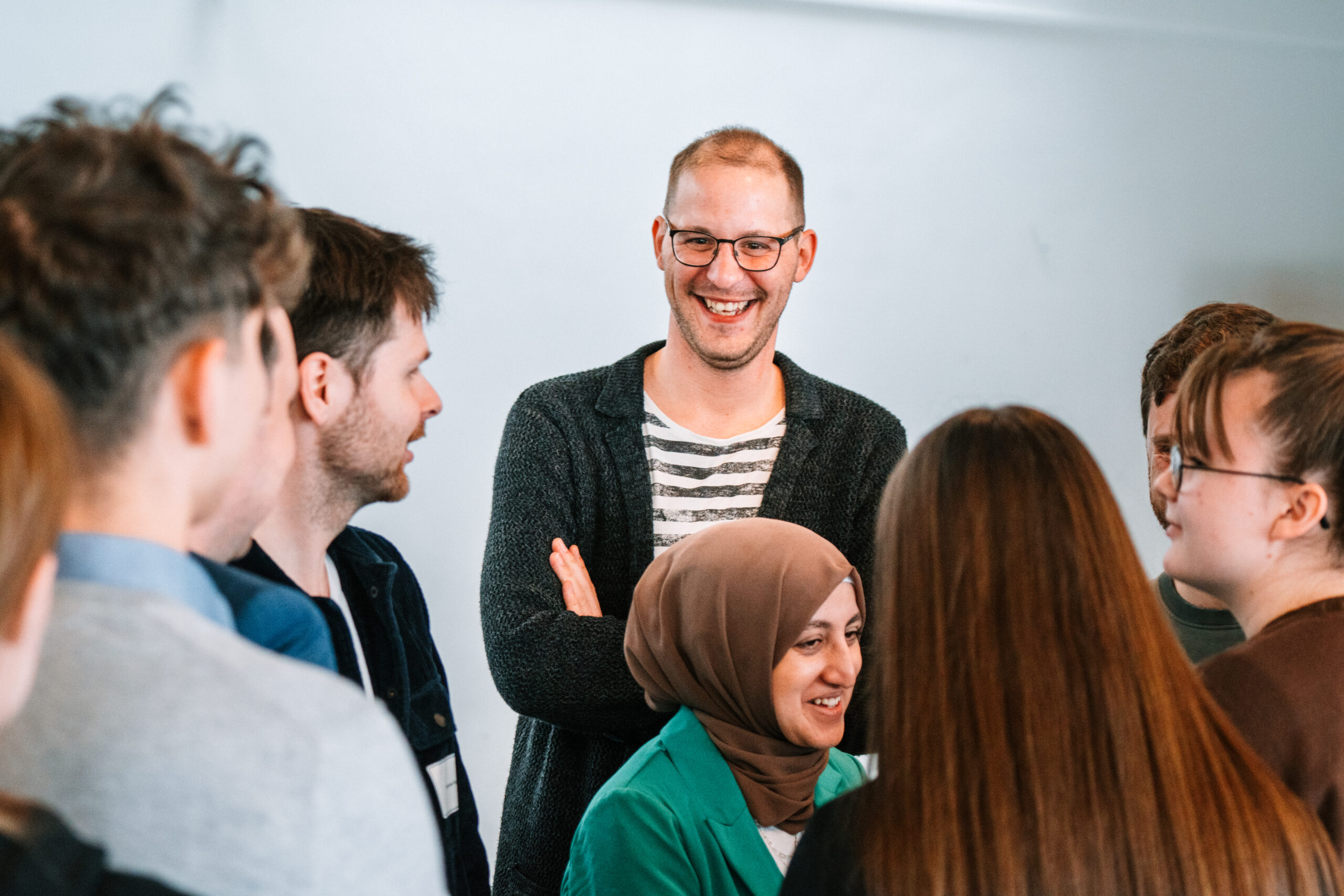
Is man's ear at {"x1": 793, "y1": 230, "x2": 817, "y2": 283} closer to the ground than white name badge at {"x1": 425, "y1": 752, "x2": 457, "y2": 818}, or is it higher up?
higher up

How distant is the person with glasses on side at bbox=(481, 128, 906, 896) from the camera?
205cm

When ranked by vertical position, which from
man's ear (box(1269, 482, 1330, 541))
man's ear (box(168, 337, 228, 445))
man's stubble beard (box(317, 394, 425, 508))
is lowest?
man's stubble beard (box(317, 394, 425, 508))

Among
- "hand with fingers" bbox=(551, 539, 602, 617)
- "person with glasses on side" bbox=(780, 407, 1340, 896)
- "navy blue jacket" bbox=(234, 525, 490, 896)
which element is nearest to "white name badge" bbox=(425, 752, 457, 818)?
"navy blue jacket" bbox=(234, 525, 490, 896)

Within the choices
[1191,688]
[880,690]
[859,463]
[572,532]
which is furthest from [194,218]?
[859,463]

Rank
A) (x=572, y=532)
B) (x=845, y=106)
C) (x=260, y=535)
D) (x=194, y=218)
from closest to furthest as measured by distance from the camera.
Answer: (x=194, y=218), (x=260, y=535), (x=572, y=532), (x=845, y=106)

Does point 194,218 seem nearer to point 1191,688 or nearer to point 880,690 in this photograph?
point 880,690

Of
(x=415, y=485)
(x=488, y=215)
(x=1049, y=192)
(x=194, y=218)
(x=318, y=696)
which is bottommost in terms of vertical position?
(x=415, y=485)

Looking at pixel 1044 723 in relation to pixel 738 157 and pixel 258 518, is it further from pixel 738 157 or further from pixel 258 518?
pixel 738 157

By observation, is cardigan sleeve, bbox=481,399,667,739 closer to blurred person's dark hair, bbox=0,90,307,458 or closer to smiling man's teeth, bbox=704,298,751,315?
smiling man's teeth, bbox=704,298,751,315

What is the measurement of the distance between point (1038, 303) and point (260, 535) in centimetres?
292

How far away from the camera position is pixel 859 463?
2203 mm

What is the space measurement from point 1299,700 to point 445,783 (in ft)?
4.09

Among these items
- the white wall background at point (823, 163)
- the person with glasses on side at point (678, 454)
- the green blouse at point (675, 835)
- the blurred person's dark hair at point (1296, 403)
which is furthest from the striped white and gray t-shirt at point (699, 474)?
the white wall background at point (823, 163)

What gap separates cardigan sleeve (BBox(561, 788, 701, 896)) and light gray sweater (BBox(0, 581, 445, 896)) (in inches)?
33.4
